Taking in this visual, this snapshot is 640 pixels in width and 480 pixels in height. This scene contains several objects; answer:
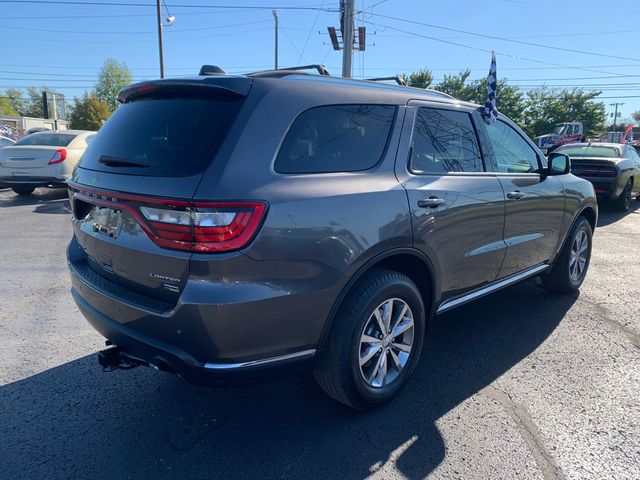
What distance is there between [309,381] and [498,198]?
1.93 metres

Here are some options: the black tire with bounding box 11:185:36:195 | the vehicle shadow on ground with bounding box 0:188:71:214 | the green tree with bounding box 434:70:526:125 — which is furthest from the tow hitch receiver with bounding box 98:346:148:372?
the green tree with bounding box 434:70:526:125

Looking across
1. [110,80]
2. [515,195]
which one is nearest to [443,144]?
[515,195]

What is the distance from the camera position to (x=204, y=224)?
2.05 m

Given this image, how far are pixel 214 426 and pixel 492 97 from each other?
4.03 m

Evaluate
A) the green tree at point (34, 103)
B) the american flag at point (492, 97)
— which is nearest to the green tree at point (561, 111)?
the american flag at point (492, 97)

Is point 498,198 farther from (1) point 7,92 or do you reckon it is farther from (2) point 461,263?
(1) point 7,92

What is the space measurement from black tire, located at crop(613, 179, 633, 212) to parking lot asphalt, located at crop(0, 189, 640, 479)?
7.56 meters

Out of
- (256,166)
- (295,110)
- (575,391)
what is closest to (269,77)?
(295,110)

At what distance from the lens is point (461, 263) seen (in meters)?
3.28

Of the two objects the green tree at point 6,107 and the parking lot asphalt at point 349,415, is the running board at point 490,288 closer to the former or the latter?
the parking lot asphalt at point 349,415

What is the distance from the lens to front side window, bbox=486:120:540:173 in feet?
12.6

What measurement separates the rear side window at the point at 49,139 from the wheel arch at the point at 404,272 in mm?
10232

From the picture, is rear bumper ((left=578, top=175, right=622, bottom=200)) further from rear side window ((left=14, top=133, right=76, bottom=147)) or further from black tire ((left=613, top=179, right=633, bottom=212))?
rear side window ((left=14, top=133, right=76, bottom=147))

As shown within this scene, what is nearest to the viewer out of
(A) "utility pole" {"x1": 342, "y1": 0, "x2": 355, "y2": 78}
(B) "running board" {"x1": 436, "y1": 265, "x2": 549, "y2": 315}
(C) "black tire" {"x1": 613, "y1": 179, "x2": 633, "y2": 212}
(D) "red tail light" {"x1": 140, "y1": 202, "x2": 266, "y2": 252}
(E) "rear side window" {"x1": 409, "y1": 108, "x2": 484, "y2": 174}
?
(D) "red tail light" {"x1": 140, "y1": 202, "x2": 266, "y2": 252}
